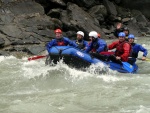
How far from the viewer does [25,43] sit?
48.9 ft

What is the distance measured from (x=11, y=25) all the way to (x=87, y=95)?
960 centimetres

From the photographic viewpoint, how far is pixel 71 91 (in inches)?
306

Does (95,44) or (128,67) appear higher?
(95,44)

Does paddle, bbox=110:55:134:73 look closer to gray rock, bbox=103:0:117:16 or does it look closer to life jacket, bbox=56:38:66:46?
life jacket, bbox=56:38:66:46

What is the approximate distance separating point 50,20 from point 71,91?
36.0ft

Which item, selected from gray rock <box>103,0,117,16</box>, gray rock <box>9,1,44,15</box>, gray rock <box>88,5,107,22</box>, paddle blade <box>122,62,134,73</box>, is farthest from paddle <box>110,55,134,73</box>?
gray rock <box>103,0,117,16</box>

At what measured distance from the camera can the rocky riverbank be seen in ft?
48.9

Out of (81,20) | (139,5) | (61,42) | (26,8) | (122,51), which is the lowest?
(122,51)

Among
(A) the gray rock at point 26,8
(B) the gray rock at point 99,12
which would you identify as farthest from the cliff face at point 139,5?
(A) the gray rock at point 26,8

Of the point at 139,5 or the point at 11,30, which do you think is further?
the point at 139,5

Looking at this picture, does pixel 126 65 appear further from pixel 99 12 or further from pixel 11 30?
pixel 99 12

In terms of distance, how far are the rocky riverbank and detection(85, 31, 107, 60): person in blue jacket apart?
13.8 ft

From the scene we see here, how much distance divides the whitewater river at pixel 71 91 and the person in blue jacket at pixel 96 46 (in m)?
0.60

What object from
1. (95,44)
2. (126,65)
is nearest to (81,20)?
(95,44)
